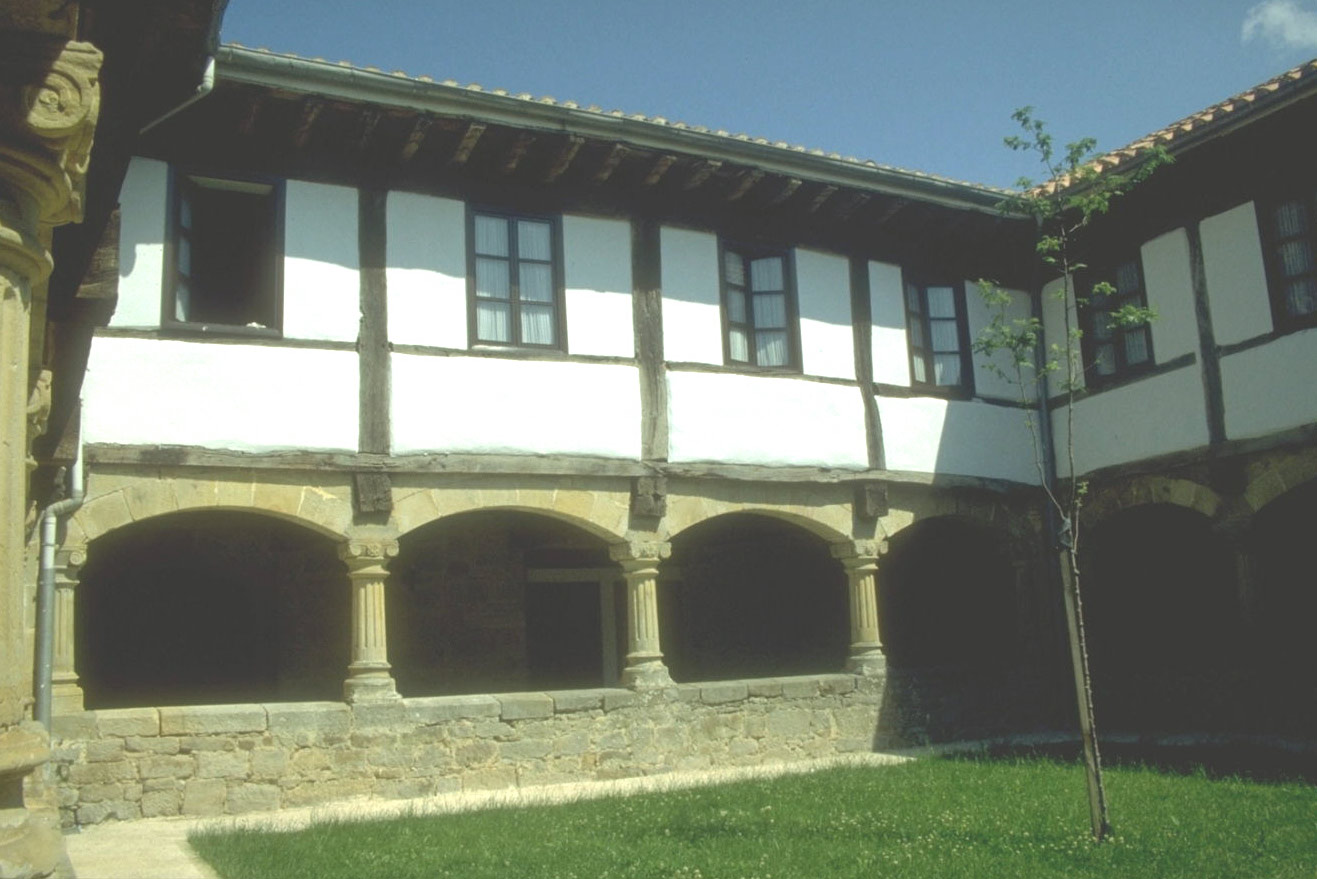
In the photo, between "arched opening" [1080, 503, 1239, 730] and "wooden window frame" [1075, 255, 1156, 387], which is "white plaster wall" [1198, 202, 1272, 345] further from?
"arched opening" [1080, 503, 1239, 730]

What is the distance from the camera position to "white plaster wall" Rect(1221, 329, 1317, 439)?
Result: 10.1 metres

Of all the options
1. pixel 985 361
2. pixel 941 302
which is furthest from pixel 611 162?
pixel 985 361

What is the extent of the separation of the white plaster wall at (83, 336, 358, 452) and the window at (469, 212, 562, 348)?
4.08 ft

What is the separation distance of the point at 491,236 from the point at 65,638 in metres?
4.38

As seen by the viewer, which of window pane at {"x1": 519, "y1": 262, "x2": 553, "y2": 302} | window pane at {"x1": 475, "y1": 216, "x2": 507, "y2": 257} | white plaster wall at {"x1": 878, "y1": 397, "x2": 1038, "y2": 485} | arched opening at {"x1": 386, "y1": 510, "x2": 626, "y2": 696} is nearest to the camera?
window pane at {"x1": 475, "y1": 216, "x2": 507, "y2": 257}

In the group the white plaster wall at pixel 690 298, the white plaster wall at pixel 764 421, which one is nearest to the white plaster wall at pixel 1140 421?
the white plaster wall at pixel 764 421

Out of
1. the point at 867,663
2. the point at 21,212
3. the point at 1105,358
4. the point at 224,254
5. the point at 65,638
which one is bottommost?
the point at 867,663

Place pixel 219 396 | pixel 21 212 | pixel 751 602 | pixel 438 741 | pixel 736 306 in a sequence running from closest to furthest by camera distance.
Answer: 1. pixel 21 212
2. pixel 219 396
3. pixel 438 741
4. pixel 736 306
5. pixel 751 602

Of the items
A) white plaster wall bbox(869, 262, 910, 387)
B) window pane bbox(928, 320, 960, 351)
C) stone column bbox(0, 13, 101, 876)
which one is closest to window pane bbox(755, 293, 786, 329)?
white plaster wall bbox(869, 262, 910, 387)

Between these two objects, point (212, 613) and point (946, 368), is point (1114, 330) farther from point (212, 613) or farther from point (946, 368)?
point (212, 613)

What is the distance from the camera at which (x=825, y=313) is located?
11.5 meters

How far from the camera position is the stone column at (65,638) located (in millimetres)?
7906

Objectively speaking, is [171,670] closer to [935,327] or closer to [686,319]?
[686,319]

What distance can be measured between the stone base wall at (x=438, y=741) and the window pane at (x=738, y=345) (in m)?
2.87
